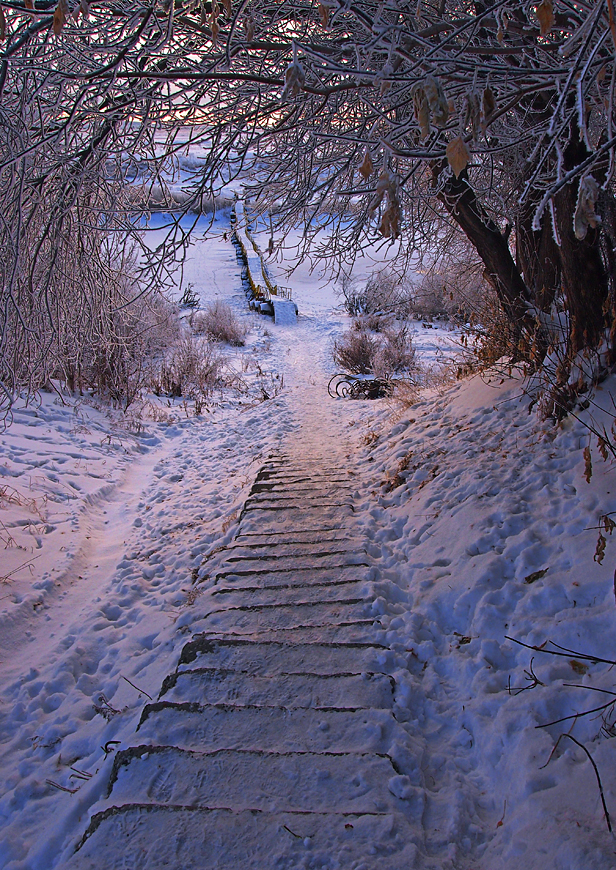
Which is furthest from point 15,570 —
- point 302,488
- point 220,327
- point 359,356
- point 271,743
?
point 220,327

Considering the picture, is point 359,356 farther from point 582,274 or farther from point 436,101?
point 436,101

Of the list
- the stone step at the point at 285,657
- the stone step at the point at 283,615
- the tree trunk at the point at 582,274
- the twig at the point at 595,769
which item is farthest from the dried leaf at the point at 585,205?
the tree trunk at the point at 582,274

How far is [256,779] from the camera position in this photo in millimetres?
2189

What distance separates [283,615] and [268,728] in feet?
2.82

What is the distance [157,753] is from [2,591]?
2.45 m

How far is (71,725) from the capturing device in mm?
2938

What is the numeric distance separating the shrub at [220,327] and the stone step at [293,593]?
13.3 meters

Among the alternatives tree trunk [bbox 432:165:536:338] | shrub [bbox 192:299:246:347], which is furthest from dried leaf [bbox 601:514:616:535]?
shrub [bbox 192:299:246:347]

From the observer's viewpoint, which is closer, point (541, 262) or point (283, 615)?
point (283, 615)

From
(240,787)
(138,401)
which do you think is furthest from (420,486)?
(138,401)

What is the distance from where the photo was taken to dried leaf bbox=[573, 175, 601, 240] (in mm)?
1398

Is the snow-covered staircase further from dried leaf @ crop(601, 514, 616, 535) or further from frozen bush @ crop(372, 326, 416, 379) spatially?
frozen bush @ crop(372, 326, 416, 379)

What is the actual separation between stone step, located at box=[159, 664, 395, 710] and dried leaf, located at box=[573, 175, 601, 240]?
92.5 inches

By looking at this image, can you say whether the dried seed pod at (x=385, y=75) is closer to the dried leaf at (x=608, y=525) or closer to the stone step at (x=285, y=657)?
the dried leaf at (x=608, y=525)
